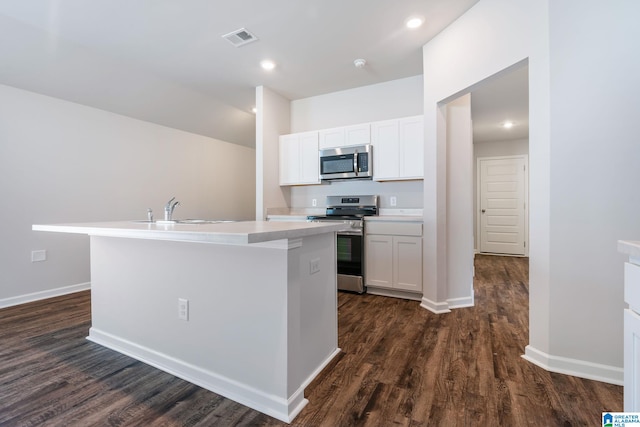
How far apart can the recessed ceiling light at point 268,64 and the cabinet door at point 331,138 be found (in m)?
1.01

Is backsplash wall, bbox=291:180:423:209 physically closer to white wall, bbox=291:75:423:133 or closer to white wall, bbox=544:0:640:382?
white wall, bbox=291:75:423:133

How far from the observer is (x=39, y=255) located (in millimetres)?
3244

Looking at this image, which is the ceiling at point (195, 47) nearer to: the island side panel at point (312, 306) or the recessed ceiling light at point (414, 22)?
the recessed ceiling light at point (414, 22)

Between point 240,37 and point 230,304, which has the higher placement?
point 240,37

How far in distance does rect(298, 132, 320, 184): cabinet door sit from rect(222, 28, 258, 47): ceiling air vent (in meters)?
1.45

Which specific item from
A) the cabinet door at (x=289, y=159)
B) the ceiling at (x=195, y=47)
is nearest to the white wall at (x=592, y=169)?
the ceiling at (x=195, y=47)

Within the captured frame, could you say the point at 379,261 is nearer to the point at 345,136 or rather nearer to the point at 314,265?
the point at 345,136

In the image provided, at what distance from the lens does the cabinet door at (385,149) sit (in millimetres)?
3471

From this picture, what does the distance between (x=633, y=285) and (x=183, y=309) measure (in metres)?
2.03

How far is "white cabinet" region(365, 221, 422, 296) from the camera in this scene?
10.3 ft

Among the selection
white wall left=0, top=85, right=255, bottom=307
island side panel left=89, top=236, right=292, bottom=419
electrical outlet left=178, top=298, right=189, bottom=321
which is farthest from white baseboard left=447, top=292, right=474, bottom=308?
white wall left=0, top=85, right=255, bottom=307

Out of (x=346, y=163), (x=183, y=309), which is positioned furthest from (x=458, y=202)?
(x=183, y=309)

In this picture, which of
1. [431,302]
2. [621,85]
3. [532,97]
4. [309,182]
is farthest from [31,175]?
[621,85]

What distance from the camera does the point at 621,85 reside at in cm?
162
